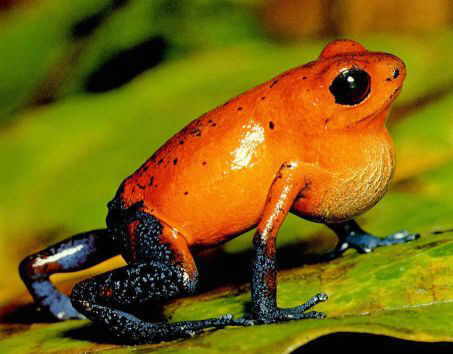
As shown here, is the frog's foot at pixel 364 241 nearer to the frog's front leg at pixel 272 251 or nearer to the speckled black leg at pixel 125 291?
the frog's front leg at pixel 272 251

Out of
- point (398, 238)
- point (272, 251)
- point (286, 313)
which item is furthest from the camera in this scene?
point (398, 238)

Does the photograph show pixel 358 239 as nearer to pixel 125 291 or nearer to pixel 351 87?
pixel 351 87

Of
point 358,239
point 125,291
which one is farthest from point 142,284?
point 358,239

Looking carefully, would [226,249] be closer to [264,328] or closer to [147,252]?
[147,252]

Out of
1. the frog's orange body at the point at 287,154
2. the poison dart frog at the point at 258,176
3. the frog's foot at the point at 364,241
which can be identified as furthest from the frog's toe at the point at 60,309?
the frog's foot at the point at 364,241

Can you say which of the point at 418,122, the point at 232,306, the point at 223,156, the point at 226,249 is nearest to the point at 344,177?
the point at 223,156

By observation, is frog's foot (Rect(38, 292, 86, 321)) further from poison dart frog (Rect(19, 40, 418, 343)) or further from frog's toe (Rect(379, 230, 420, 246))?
frog's toe (Rect(379, 230, 420, 246))
